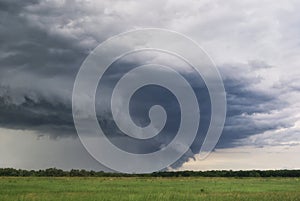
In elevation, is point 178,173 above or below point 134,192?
above

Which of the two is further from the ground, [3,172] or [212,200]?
[3,172]

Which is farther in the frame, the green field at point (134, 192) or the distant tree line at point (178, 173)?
the distant tree line at point (178, 173)

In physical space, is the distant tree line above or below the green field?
above

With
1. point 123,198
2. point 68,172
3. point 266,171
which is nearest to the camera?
point 123,198

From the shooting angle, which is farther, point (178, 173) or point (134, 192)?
point (178, 173)

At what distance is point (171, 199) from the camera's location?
87.1ft

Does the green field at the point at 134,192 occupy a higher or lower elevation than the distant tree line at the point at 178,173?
lower

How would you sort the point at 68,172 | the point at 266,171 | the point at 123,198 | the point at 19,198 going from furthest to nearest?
the point at 266,171 < the point at 68,172 < the point at 123,198 < the point at 19,198

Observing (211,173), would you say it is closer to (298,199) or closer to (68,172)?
(68,172)

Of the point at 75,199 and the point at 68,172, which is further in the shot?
the point at 68,172

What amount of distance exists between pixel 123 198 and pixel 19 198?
6.41m

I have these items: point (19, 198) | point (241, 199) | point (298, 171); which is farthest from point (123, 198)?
point (298, 171)

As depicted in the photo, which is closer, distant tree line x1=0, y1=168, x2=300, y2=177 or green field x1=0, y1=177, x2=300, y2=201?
green field x1=0, y1=177, x2=300, y2=201

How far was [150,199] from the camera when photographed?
85.2 ft
